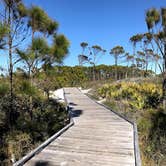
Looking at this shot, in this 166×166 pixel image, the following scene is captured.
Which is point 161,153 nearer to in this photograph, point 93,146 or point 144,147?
point 144,147

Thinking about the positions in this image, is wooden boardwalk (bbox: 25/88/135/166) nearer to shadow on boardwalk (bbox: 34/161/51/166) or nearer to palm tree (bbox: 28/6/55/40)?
shadow on boardwalk (bbox: 34/161/51/166)

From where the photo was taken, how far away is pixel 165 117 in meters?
7.12

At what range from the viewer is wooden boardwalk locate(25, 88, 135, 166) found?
348 cm

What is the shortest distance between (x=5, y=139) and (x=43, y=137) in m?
0.99

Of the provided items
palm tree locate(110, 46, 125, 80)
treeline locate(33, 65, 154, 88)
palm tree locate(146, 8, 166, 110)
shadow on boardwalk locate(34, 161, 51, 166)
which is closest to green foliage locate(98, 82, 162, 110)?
palm tree locate(146, 8, 166, 110)

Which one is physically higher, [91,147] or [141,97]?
[141,97]

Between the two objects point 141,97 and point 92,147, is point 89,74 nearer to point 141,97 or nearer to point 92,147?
point 141,97

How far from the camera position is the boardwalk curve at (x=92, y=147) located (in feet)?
11.4

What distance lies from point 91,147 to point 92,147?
0.02 metres

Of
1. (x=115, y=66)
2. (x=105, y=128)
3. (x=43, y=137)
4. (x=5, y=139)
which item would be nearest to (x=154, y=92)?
(x=105, y=128)

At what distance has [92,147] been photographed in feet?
13.6

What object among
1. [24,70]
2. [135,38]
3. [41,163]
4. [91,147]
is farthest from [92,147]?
[135,38]

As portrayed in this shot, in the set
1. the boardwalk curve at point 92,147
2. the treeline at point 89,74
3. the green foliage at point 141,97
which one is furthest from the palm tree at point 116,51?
the boardwalk curve at point 92,147

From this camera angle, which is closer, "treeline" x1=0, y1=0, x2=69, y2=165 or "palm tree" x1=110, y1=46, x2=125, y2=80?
"treeline" x1=0, y1=0, x2=69, y2=165
